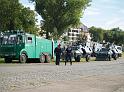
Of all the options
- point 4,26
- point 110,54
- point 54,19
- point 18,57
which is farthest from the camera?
point 54,19

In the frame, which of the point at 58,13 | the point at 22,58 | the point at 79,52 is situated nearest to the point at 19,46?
the point at 22,58

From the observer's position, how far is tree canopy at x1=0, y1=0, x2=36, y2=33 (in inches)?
2783

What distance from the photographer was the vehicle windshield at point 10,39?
36500 mm

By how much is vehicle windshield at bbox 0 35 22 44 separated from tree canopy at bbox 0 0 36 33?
3187cm

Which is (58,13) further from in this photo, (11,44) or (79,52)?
(11,44)

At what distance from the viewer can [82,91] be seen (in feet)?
50.6

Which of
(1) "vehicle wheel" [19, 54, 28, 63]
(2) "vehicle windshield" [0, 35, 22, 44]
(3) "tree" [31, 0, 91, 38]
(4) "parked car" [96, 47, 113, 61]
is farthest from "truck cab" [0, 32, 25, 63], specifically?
(3) "tree" [31, 0, 91, 38]

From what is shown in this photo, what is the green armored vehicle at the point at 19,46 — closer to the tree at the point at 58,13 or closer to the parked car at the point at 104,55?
the parked car at the point at 104,55

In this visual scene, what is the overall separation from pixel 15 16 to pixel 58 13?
28.7 feet

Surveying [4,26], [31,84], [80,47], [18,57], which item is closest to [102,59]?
[80,47]

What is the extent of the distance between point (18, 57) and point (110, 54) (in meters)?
17.0

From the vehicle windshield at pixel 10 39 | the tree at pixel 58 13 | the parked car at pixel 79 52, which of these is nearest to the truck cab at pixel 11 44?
the vehicle windshield at pixel 10 39

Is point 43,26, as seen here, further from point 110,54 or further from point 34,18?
point 110,54

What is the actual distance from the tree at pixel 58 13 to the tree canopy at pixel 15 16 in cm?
220
